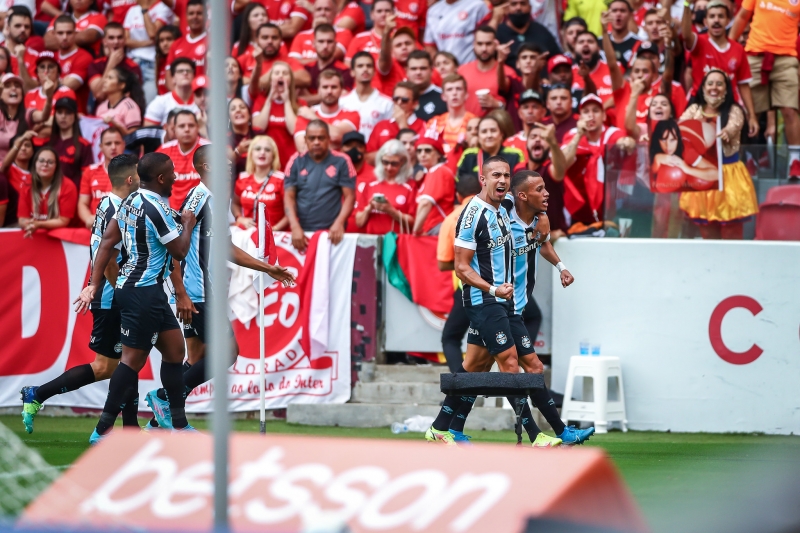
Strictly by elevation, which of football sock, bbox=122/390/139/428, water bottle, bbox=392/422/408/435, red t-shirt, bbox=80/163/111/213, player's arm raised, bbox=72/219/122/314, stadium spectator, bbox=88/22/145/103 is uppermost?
stadium spectator, bbox=88/22/145/103

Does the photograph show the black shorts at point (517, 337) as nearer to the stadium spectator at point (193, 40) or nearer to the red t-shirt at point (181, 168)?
the red t-shirt at point (181, 168)

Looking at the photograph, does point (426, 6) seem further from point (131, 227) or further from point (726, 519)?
point (726, 519)

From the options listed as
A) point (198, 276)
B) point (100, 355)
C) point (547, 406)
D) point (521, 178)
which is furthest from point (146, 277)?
point (547, 406)

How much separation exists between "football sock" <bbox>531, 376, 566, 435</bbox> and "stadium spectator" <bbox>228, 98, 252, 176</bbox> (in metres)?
5.84

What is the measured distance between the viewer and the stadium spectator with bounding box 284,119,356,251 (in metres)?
12.3

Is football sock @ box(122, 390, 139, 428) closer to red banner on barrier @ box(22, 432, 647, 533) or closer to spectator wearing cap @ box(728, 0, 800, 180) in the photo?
red banner on barrier @ box(22, 432, 647, 533)

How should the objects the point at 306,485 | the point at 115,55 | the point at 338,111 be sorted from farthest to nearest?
the point at 115,55
the point at 338,111
the point at 306,485

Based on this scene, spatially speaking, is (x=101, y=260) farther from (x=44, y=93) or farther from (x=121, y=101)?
(x=44, y=93)

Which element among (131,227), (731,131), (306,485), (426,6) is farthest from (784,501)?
(426,6)

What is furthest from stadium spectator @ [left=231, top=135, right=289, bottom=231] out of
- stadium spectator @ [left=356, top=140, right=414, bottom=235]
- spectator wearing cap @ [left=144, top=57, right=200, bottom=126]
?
spectator wearing cap @ [left=144, top=57, right=200, bottom=126]

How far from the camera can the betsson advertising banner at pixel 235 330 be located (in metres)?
12.3

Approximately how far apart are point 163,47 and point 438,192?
19.3 feet

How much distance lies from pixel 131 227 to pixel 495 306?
3060 mm

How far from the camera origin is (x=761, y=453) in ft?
32.2
